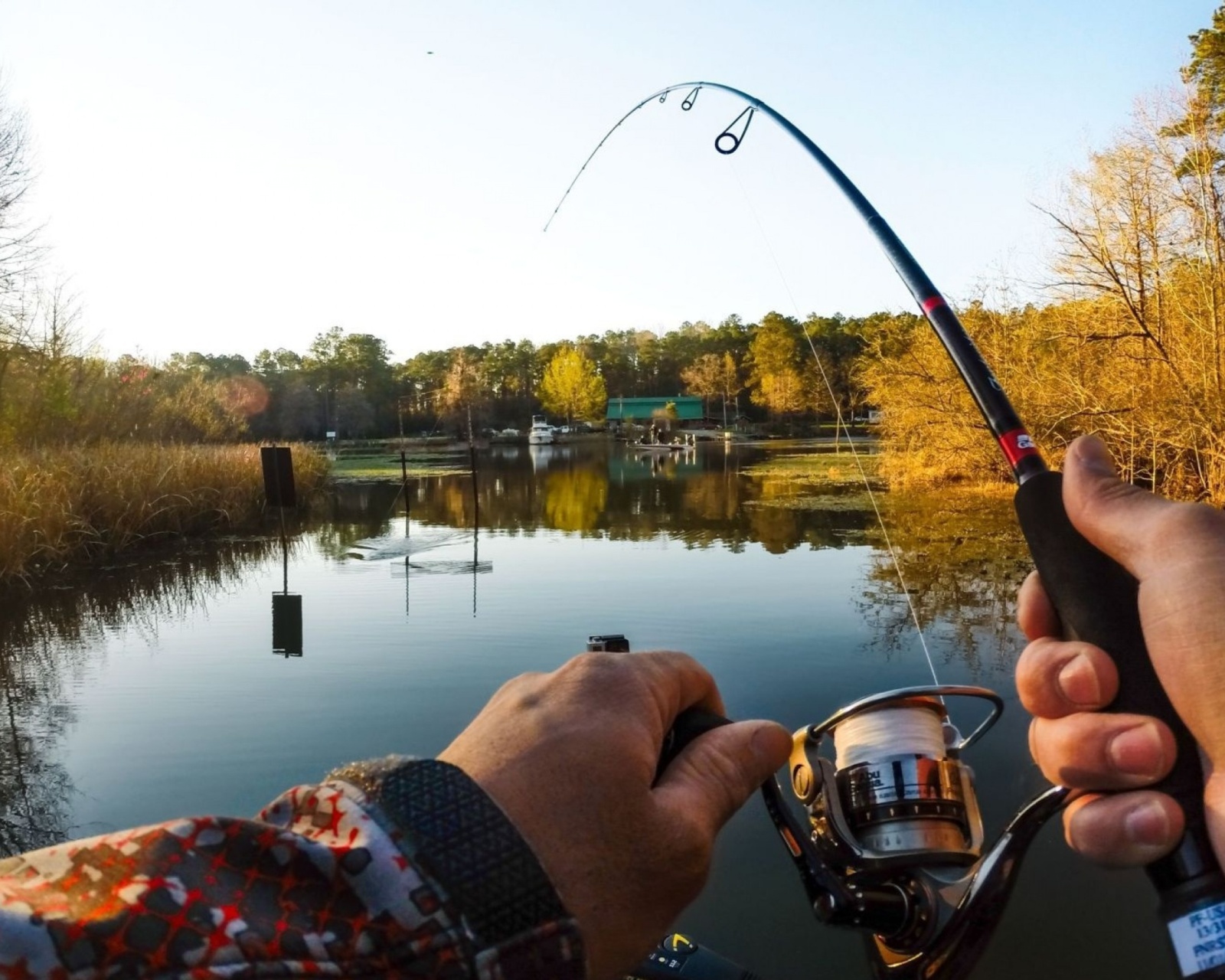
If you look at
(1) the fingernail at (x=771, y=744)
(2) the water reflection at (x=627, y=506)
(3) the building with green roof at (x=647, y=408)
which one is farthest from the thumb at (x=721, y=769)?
(3) the building with green roof at (x=647, y=408)

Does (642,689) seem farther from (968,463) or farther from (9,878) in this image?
(968,463)

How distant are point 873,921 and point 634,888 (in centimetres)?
58

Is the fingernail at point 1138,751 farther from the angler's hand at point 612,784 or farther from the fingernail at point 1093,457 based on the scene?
the angler's hand at point 612,784

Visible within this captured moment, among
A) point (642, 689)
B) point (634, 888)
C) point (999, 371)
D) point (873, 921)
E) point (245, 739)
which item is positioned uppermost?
point (999, 371)

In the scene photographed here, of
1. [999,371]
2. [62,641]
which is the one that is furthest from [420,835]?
[999,371]

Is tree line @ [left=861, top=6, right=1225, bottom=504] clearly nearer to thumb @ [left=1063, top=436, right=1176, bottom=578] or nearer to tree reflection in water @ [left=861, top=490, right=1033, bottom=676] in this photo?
tree reflection in water @ [left=861, top=490, right=1033, bottom=676]

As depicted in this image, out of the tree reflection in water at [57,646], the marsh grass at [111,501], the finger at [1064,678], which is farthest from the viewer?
the marsh grass at [111,501]

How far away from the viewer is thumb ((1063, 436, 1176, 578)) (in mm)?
980

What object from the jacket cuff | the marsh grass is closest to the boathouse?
the marsh grass

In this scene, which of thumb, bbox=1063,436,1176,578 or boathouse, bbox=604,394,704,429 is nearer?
thumb, bbox=1063,436,1176,578

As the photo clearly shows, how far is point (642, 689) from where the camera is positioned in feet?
2.67

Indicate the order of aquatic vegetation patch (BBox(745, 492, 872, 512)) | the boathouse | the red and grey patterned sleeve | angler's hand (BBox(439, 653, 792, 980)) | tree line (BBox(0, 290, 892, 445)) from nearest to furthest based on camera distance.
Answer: the red and grey patterned sleeve
angler's hand (BBox(439, 653, 792, 980))
aquatic vegetation patch (BBox(745, 492, 872, 512))
tree line (BBox(0, 290, 892, 445))
the boathouse

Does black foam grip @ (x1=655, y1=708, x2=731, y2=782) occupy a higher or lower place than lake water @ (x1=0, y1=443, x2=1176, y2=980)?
higher

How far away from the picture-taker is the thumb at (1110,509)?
0.98 meters
